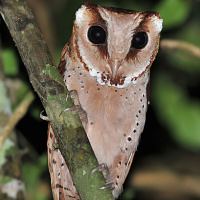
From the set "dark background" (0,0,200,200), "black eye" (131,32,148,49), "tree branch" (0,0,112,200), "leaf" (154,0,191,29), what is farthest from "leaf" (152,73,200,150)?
"tree branch" (0,0,112,200)

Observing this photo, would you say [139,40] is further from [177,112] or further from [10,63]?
[177,112]

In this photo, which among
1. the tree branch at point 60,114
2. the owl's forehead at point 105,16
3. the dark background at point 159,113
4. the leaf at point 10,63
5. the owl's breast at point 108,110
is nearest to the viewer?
the tree branch at point 60,114

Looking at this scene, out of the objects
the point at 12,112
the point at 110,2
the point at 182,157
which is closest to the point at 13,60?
the point at 12,112

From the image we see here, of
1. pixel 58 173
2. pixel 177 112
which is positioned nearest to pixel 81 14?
pixel 58 173

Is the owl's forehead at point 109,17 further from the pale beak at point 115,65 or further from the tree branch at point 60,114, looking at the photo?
the tree branch at point 60,114

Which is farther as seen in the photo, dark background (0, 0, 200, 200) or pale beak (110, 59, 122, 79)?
dark background (0, 0, 200, 200)

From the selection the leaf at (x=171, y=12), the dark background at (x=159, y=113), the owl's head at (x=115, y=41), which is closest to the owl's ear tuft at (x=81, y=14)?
the owl's head at (x=115, y=41)

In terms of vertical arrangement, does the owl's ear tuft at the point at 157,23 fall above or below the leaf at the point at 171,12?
below

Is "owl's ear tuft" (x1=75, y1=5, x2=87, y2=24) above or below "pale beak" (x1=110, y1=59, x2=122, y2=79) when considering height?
above

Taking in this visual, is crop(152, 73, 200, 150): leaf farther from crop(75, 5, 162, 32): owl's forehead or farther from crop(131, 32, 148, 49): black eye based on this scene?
crop(75, 5, 162, 32): owl's forehead
